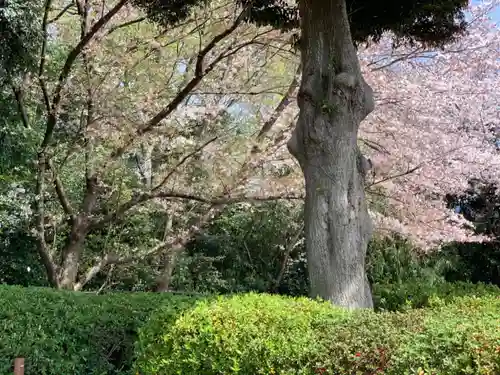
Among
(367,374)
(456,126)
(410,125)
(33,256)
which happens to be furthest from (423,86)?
(33,256)

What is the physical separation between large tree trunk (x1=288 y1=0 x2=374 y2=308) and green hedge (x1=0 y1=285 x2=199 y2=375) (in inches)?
48.5

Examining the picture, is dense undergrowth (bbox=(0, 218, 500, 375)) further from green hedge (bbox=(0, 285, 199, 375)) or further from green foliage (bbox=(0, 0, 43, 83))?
green foliage (bbox=(0, 0, 43, 83))

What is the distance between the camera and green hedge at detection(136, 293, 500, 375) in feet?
7.45

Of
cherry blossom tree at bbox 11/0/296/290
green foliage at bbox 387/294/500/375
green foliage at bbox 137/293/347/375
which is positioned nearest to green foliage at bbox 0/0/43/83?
cherry blossom tree at bbox 11/0/296/290

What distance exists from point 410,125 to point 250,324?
5.07 metres

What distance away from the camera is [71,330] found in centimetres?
466

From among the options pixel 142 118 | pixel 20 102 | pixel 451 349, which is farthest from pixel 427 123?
pixel 451 349

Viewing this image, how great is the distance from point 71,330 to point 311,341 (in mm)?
2608

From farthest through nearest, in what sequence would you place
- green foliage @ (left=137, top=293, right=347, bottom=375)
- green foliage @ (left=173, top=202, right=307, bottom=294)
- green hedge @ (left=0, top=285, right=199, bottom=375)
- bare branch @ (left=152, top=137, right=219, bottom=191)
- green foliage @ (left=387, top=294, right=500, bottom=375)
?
green foliage @ (left=173, top=202, right=307, bottom=294), bare branch @ (left=152, top=137, right=219, bottom=191), green hedge @ (left=0, top=285, right=199, bottom=375), green foliage @ (left=137, top=293, right=347, bottom=375), green foliage @ (left=387, top=294, right=500, bottom=375)

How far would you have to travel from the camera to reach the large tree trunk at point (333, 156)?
4.59 m

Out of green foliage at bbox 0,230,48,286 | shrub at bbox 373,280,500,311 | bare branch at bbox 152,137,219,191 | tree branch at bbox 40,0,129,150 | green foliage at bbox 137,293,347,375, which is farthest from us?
green foliage at bbox 0,230,48,286

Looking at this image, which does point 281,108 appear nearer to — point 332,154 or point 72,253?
point 332,154

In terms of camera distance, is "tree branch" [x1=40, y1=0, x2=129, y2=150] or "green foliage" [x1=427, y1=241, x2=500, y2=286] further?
"green foliage" [x1=427, y1=241, x2=500, y2=286]

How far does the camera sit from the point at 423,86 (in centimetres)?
735
